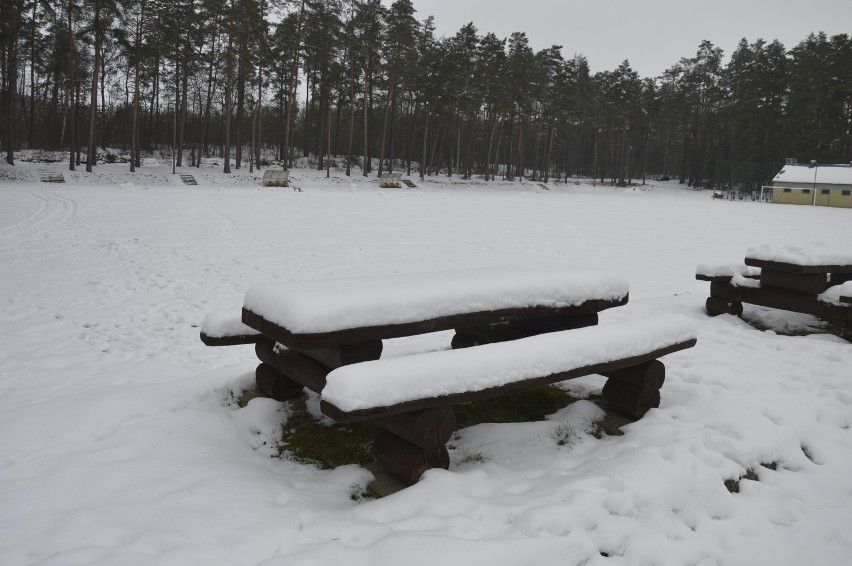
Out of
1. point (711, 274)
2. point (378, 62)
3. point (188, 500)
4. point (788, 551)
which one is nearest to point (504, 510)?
point (788, 551)

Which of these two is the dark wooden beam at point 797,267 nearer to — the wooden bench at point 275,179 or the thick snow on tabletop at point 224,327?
the thick snow on tabletop at point 224,327

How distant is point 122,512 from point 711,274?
21.8 feet

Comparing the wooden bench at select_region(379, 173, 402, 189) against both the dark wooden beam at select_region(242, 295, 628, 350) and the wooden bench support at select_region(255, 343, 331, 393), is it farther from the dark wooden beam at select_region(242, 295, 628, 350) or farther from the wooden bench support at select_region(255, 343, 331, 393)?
the dark wooden beam at select_region(242, 295, 628, 350)

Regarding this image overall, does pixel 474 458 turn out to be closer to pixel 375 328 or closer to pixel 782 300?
pixel 375 328

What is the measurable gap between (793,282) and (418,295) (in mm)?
5048

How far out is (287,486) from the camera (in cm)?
301

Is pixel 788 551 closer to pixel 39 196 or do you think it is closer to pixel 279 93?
pixel 39 196

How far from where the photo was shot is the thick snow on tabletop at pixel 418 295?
10.1ft

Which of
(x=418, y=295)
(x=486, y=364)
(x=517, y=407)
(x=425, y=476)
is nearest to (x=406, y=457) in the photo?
(x=425, y=476)

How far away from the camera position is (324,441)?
3594 mm

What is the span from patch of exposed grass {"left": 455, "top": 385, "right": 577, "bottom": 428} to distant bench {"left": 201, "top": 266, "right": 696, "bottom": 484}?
16.5 inches

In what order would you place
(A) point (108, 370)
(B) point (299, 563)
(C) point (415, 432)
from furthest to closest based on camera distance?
(A) point (108, 370) → (C) point (415, 432) → (B) point (299, 563)

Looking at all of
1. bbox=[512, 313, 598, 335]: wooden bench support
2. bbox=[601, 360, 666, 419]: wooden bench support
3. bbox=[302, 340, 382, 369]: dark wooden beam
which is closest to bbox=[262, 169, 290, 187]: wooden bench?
bbox=[512, 313, 598, 335]: wooden bench support

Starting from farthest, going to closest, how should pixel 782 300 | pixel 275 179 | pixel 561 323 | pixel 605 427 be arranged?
pixel 275 179 → pixel 782 300 → pixel 561 323 → pixel 605 427
